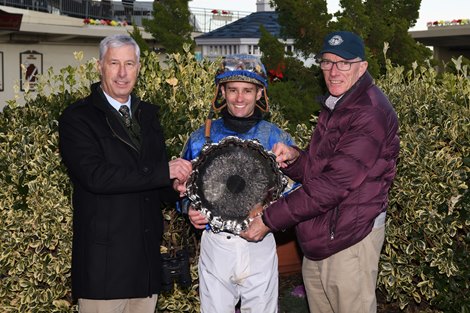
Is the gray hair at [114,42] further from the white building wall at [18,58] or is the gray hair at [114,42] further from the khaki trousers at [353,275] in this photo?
the white building wall at [18,58]

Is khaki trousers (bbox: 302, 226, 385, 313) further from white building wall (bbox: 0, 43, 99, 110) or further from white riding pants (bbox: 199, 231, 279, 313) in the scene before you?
white building wall (bbox: 0, 43, 99, 110)

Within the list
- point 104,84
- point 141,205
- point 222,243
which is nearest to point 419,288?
point 222,243

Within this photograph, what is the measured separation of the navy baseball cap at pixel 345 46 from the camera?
12.3 feet

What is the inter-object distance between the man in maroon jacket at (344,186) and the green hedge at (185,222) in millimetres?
1233

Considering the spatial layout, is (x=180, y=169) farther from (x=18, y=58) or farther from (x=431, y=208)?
(x=18, y=58)

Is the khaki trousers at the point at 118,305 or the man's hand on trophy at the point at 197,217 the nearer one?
the khaki trousers at the point at 118,305

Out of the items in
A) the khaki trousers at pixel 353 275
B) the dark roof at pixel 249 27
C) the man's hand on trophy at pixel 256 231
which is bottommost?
the khaki trousers at pixel 353 275

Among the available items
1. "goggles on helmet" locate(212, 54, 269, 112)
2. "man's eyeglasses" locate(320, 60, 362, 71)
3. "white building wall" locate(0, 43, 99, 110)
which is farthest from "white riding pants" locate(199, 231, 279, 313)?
"white building wall" locate(0, 43, 99, 110)

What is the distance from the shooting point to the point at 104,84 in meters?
3.69

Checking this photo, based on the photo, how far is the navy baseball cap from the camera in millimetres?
3740

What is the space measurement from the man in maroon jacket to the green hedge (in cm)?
123

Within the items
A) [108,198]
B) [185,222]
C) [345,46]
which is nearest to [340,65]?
[345,46]

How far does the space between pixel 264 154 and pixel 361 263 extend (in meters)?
0.86

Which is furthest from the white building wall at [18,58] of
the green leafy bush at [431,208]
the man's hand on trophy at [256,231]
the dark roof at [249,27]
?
the man's hand on trophy at [256,231]
